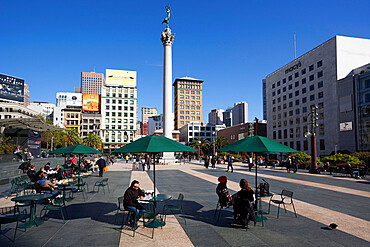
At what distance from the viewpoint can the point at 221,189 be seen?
820cm

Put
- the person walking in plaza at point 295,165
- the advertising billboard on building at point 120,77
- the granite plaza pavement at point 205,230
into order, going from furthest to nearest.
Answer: the advertising billboard on building at point 120,77 → the person walking in plaza at point 295,165 → the granite plaza pavement at point 205,230

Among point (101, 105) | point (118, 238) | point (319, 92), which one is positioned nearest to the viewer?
point (118, 238)

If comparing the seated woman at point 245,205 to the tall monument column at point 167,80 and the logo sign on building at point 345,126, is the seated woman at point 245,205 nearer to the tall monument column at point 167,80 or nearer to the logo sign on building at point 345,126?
the tall monument column at point 167,80

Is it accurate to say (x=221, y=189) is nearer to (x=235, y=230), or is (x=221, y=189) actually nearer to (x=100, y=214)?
(x=235, y=230)

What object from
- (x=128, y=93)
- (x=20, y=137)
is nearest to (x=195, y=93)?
→ (x=128, y=93)

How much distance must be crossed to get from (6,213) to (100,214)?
11.1ft

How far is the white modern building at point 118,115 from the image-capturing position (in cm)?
10262

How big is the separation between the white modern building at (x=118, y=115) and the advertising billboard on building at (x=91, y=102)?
3.89m

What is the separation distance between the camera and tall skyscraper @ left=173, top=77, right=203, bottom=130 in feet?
486

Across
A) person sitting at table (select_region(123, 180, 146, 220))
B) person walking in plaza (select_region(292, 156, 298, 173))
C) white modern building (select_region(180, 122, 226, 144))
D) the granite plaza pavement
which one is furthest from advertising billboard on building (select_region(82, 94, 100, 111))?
person sitting at table (select_region(123, 180, 146, 220))

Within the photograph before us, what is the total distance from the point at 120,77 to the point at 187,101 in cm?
5335

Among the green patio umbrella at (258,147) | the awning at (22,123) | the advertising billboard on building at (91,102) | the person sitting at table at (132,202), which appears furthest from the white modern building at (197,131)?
the person sitting at table at (132,202)

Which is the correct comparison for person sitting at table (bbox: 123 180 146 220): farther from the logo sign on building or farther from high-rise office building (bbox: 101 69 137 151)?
high-rise office building (bbox: 101 69 137 151)

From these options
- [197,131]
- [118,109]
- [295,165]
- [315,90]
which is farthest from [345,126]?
[197,131]
